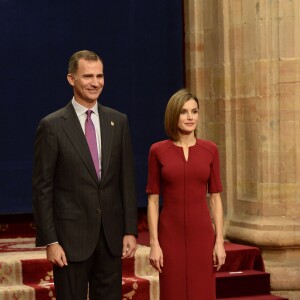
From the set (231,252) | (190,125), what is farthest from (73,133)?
(231,252)

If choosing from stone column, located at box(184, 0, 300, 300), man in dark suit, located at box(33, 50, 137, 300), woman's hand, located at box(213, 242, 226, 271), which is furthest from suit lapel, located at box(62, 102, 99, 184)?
stone column, located at box(184, 0, 300, 300)

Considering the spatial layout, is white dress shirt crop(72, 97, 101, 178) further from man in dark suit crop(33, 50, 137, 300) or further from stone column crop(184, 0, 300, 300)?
stone column crop(184, 0, 300, 300)

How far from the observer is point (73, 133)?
4.59 metres

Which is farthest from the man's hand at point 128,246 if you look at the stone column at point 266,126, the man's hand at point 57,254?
the stone column at point 266,126

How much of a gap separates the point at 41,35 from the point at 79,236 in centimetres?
362

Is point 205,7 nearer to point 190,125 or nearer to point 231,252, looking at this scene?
point 231,252

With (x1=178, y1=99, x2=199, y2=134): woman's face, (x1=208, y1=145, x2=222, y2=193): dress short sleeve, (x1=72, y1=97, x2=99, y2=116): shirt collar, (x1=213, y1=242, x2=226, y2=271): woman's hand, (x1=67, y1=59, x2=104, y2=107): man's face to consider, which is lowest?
(x1=213, y1=242, x2=226, y2=271): woman's hand

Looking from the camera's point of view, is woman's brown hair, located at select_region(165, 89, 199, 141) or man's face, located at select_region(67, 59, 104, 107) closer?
man's face, located at select_region(67, 59, 104, 107)

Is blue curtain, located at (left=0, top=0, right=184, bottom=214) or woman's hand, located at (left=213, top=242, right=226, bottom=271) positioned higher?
blue curtain, located at (left=0, top=0, right=184, bottom=214)

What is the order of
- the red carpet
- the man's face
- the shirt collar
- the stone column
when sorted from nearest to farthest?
the man's face
the shirt collar
the red carpet
the stone column

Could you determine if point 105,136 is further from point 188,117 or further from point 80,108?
point 188,117

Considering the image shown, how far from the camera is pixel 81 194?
4582 mm

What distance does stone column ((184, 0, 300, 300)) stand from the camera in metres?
7.25

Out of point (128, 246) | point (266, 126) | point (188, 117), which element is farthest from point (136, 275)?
point (128, 246)
